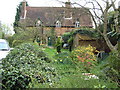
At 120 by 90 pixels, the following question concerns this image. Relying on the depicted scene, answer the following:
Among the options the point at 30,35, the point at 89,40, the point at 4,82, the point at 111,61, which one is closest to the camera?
the point at 111,61

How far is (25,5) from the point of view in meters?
39.4

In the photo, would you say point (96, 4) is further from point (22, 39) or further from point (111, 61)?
point (22, 39)

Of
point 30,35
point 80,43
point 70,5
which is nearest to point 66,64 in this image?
point 70,5

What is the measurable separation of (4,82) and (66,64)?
527 centimetres

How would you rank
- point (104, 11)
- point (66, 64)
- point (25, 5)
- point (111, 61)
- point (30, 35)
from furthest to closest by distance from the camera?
point (25, 5) < point (30, 35) < point (104, 11) < point (66, 64) < point (111, 61)

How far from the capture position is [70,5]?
11.9 meters

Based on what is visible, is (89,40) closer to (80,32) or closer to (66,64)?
(80,32)

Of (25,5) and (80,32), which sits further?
(25,5)

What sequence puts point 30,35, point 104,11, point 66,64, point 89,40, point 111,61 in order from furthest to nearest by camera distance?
point 30,35, point 89,40, point 104,11, point 66,64, point 111,61

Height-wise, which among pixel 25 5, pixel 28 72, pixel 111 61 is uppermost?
pixel 25 5

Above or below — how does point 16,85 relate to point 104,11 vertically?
below


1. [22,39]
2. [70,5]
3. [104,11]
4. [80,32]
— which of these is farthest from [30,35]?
[104,11]

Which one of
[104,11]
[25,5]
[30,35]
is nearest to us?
[104,11]

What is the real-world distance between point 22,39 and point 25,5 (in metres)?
17.3
